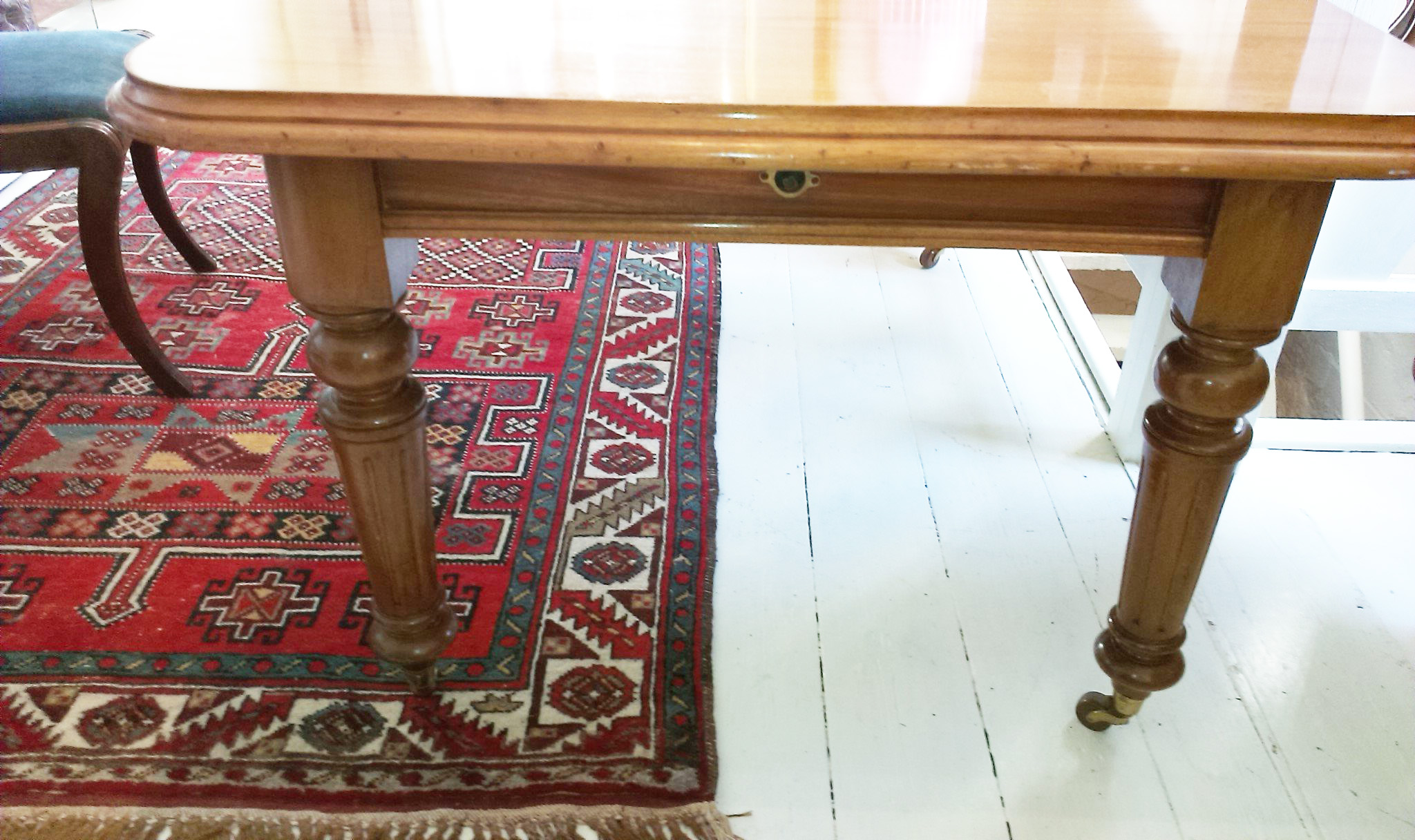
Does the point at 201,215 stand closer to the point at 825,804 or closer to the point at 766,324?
the point at 766,324

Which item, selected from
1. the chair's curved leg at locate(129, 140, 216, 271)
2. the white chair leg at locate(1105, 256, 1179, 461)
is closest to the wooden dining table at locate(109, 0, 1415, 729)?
the white chair leg at locate(1105, 256, 1179, 461)

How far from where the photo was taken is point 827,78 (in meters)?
0.89

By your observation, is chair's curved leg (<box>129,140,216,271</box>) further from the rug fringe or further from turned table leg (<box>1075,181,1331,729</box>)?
turned table leg (<box>1075,181,1331,729</box>)

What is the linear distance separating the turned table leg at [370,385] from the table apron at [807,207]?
1.6 inches

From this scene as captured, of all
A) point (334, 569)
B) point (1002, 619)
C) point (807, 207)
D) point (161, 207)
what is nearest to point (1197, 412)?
point (807, 207)

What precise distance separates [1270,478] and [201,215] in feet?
7.76

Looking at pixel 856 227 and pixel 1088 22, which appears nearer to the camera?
pixel 856 227

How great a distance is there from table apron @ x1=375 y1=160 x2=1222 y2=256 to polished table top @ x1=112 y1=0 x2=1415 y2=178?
79 mm

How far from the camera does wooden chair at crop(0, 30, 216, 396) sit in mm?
1691

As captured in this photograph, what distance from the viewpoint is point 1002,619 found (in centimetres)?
152

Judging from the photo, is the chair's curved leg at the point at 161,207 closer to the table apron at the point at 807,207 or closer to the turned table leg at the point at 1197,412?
the table apron at the point at 807,207

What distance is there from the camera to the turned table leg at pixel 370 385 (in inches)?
37.3

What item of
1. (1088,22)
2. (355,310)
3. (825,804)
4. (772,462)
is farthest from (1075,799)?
(355,310)

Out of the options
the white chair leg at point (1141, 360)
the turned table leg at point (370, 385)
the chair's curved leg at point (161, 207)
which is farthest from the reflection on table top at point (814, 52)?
the chair's curved leg at point (161, 207)
